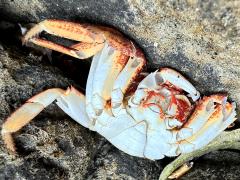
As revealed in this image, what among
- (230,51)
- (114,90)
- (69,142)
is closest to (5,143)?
(69,142)

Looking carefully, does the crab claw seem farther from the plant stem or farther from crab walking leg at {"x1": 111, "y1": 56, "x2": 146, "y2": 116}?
crab walking leg at {"x1": 111, "y1": 56, "x2": 146, "y2": 116}

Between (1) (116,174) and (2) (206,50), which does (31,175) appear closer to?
(1) (116,174)

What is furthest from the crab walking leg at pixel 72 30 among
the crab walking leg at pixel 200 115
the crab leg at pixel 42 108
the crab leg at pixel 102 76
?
the crab walking leg at pixel 200 115

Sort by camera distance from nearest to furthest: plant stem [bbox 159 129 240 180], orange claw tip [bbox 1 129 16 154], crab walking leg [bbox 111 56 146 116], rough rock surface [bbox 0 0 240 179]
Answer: rough rock surface [bbox 0 0 240 179] < orange claw tip [bbox 1 129 16 154] < crab walking leg [bbox 111 56 146 116] < plant stem [bbox 159 129 240 180]

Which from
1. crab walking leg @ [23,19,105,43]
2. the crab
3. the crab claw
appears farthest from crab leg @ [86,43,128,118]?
the crab claw

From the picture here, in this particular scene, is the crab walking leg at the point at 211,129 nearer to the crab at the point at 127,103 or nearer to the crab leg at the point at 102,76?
the crab at the point at 127,103

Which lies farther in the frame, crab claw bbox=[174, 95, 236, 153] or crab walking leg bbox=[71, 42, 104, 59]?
crab claw bbox=[174, 95, 236, 153]

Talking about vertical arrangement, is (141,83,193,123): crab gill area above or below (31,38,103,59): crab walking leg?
below
